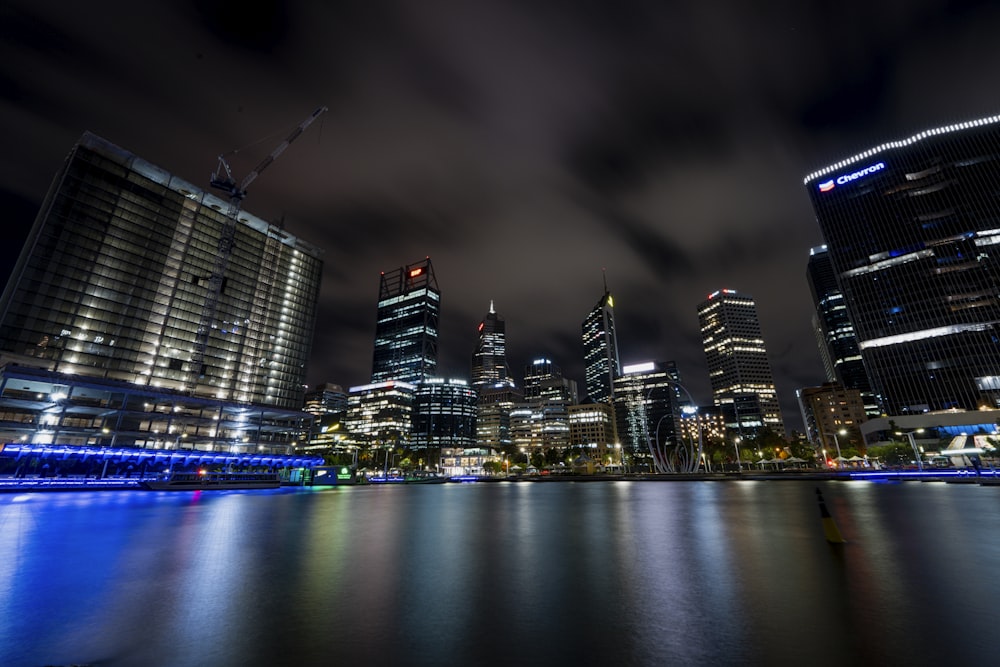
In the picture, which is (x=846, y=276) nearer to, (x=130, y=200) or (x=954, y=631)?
(x=954, y=631)

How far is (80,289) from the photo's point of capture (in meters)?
108

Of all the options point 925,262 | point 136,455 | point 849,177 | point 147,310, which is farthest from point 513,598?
point 849,177

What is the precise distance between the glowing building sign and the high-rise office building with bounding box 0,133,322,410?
19528 cm

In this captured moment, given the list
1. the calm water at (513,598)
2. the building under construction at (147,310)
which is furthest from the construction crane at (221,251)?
the calm water at (513,598)

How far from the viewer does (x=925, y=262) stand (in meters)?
121

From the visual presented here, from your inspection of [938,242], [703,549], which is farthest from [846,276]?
[703,549]

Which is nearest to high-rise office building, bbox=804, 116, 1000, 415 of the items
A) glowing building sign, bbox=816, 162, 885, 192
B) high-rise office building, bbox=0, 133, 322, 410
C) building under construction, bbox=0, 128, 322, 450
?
glowing building sign, bbox=816, 162, 885, 192

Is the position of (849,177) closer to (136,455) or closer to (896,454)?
(896,454)

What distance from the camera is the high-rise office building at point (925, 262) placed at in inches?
4456

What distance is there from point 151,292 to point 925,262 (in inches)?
9001

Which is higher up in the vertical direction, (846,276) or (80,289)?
(846,276)

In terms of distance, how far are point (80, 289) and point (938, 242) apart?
240 meters

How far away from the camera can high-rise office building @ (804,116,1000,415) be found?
113 metres

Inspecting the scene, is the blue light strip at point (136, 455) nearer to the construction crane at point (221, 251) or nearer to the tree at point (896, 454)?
the construction crane at point (221, 251)
